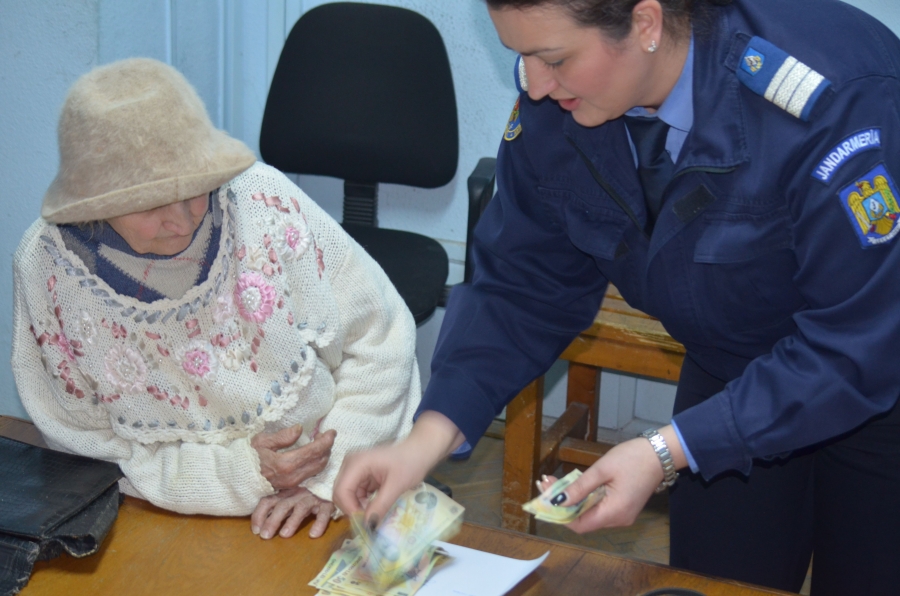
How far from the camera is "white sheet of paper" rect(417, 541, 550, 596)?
1.24 metres

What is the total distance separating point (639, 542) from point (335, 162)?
154 cm

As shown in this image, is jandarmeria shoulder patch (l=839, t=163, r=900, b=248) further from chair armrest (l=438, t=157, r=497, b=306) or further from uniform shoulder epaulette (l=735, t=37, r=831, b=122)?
chair armrest (l=438, t=157, r=497, b=306)

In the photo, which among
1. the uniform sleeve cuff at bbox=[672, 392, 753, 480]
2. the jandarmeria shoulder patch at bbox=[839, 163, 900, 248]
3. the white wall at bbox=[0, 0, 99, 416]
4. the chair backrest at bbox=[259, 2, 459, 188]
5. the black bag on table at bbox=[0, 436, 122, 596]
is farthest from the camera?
the chair backrest at bbox=[259, 2, 459, 188]

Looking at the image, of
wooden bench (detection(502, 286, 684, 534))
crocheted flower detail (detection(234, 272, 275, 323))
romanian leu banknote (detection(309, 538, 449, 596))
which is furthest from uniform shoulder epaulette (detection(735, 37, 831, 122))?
wooden bench (detection(502, 286, 684, 534))

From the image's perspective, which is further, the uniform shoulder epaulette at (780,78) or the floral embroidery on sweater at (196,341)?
the floral embroidery on sweater at (196,341)

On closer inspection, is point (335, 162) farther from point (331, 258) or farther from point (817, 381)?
point (817, 381)

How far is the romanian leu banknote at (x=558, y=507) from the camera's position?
3.70 ft

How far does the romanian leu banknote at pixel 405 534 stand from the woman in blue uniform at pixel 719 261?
34mm

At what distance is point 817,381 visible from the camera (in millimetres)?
1125

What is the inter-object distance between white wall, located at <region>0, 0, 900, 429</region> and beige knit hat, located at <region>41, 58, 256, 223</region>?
60.1 inches

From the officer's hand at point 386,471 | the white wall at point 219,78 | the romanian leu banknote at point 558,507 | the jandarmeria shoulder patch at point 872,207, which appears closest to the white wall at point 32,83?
the white wall at point 219,78

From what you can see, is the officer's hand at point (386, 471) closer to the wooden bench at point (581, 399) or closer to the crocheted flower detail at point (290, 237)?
the crocheted flower detail at point (290, 237)

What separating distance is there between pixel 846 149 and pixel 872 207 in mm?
74

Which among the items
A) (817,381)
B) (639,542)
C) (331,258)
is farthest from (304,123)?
(817,381)
